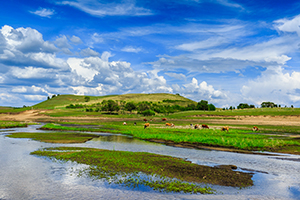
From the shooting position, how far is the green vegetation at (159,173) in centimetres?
1405

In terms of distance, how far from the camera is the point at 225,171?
1692 cm

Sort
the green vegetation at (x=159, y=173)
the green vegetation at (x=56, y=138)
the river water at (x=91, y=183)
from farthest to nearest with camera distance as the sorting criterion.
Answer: the green vegetation at (x=56, y=138), the green vegetation at (x=159, y=173), the river water at (x=91, y=183)

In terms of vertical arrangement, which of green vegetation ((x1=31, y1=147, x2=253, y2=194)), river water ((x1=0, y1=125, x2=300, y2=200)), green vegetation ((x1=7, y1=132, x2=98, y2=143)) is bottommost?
river water ((x1=0, y1=125, x2=300, y2=200))

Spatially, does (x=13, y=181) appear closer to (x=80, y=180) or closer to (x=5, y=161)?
(x=80, y=180)

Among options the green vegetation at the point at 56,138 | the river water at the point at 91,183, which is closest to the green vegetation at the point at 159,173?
the river water at the point at 91,183

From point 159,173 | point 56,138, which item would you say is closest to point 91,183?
point 159,173

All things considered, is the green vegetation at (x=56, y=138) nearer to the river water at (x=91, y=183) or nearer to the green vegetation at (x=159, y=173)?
the river water at (x=91, y=183)

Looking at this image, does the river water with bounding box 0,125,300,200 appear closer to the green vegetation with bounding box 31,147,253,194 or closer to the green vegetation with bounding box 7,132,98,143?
the green vegetation with bounding box 31,147,253,194

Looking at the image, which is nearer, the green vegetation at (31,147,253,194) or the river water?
the river water

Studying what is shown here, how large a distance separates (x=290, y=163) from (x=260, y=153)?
5173mm

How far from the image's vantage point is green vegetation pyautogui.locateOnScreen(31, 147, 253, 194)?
14055 mm

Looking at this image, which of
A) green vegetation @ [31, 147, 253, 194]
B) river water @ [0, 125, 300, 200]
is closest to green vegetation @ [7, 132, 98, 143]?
river water @ [0, 125, 300, 200]

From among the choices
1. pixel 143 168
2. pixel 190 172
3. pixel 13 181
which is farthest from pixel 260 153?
pixel 13 181

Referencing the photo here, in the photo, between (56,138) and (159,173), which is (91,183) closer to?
(159,173)
